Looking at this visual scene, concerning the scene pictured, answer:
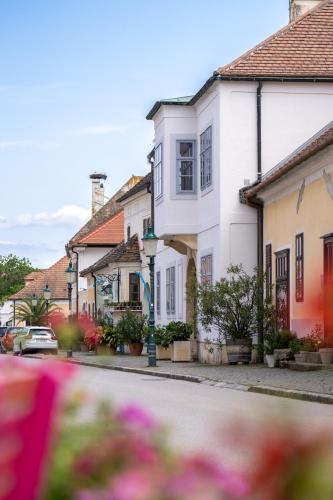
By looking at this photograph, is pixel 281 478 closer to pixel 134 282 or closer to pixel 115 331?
pixel 115 331

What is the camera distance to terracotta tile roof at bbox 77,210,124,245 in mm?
70188

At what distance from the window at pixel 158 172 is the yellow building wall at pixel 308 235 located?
21.5ft

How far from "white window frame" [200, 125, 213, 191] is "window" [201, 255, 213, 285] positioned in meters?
2.05

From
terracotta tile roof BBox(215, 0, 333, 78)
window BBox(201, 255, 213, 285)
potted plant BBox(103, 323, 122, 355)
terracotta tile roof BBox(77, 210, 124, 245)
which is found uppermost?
terracotta tile roof BBox(215, 0, 333, 78)

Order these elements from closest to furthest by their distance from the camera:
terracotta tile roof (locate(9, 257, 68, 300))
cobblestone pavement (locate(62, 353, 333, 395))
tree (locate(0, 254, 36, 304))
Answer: cobblestone pavement (locate(62, 353, 333, 395)) < terracotta tile roof (locate(9, 257, 68, 300)) < tree (locate(0, 254, 36, 304))

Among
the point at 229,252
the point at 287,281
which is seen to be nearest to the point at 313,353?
the point at 287,281

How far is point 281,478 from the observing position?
1.27 m

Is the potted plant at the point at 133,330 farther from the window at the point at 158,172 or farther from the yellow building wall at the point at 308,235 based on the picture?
the yellow building wall at the point at 308,235

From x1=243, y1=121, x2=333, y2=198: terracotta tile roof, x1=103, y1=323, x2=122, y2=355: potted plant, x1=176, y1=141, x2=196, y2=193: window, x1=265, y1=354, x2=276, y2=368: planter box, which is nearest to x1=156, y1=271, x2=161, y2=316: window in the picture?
x1=103, y1=323, x2=122, y2=355: potted plant

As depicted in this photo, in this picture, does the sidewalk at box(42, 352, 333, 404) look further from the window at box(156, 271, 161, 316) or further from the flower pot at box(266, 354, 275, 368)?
the window at box(156, 271, 161, 316)

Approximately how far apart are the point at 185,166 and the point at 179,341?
5.25m

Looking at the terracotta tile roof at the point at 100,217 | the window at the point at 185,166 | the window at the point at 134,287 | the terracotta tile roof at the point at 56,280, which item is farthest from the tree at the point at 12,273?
the window at the point at 185,166

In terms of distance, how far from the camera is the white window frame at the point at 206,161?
33.2 m

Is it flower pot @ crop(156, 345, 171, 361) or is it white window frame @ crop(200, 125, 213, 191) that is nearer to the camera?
white window frame @ crop(200, 125, 213, 191)
